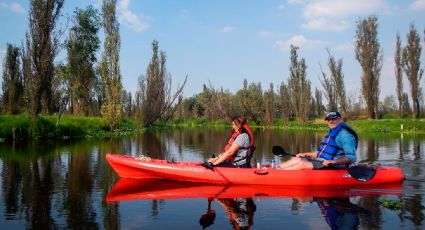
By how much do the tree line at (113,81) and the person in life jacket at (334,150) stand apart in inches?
688

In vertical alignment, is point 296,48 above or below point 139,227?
above

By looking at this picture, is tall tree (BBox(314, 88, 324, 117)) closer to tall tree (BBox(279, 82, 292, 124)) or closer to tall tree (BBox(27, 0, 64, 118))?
tall tree (BBox(279, 82, 292, 124))

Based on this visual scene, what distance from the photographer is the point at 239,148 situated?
8.80 metres

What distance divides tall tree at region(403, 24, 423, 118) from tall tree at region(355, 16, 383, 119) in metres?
2.41

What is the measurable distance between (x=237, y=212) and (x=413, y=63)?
36.4 meters

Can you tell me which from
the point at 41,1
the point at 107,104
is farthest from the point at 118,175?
the point at 107,104

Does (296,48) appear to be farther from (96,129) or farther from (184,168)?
(184,168)

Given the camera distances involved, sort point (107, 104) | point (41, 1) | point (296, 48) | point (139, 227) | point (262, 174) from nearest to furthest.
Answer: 1. point (139, 227)
2. point (262, 174)
3. point (41, 1)
4. point (107, 104)
5. point (296, 48)

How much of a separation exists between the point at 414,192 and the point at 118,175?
21.8 feet

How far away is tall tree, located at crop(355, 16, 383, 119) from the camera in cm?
3850

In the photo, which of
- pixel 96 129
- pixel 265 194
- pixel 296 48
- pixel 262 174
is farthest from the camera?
pixel 296 48

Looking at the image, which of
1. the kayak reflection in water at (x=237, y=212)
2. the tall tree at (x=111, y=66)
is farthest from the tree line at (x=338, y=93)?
the kayak reflection in water at (x=237, y=212)

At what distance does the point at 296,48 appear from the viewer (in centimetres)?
5028

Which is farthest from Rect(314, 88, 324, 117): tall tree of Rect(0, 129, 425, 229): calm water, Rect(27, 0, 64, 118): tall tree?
Rect(0, 129, 425, 229): calm water
